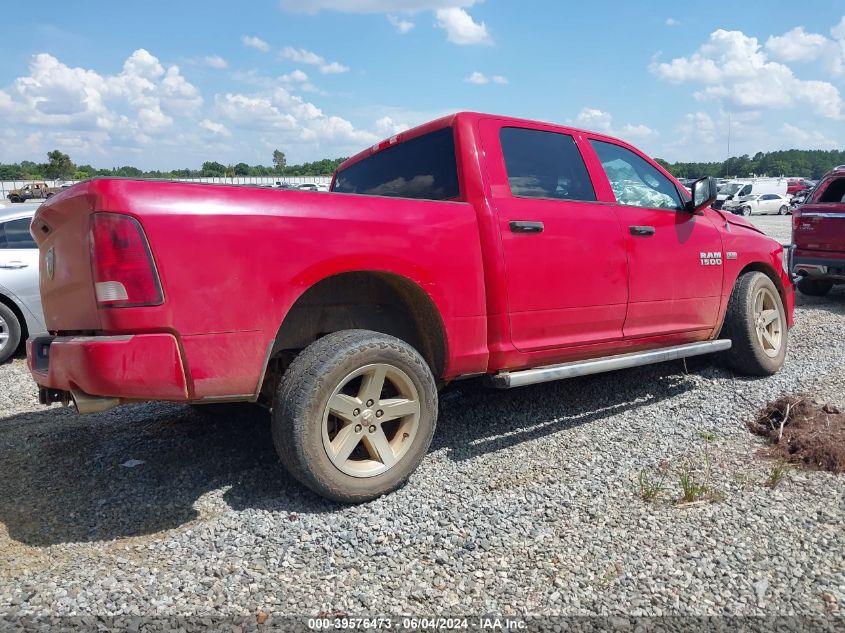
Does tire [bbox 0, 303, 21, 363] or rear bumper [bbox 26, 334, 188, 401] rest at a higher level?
rear bumper [bbox 26, 334, 188, 401]

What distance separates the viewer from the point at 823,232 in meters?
8.53

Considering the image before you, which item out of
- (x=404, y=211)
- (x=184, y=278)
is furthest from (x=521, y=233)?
(x=184, y=278)

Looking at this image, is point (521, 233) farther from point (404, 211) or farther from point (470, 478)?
point (470, 478)

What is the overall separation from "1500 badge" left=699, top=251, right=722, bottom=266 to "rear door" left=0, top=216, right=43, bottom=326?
6311 millimetres

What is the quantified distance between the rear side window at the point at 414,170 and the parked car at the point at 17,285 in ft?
13.5

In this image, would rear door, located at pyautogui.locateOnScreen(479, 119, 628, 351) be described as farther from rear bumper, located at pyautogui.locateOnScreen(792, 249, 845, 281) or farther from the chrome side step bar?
rear bumper, located at pyautogui.locateOnScreen(792, 249, 845, 281)

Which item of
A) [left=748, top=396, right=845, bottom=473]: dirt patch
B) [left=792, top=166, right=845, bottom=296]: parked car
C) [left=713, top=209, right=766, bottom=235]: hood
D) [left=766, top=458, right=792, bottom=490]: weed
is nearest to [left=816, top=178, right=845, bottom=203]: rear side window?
[left=792, top=166, right=845, bottom=296]: parked car

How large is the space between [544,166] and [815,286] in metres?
7.62

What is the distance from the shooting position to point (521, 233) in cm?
346

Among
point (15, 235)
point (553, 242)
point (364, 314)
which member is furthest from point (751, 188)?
point (364, 314)

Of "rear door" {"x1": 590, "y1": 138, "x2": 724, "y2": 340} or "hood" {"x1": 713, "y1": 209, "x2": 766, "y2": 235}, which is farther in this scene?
"hood" {"x1": 713, "y1": 209, "x2": 766, "y2": 235}

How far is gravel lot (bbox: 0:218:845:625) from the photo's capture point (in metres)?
2.26

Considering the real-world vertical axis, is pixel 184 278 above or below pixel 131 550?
above

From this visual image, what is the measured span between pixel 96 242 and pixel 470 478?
212 cm
